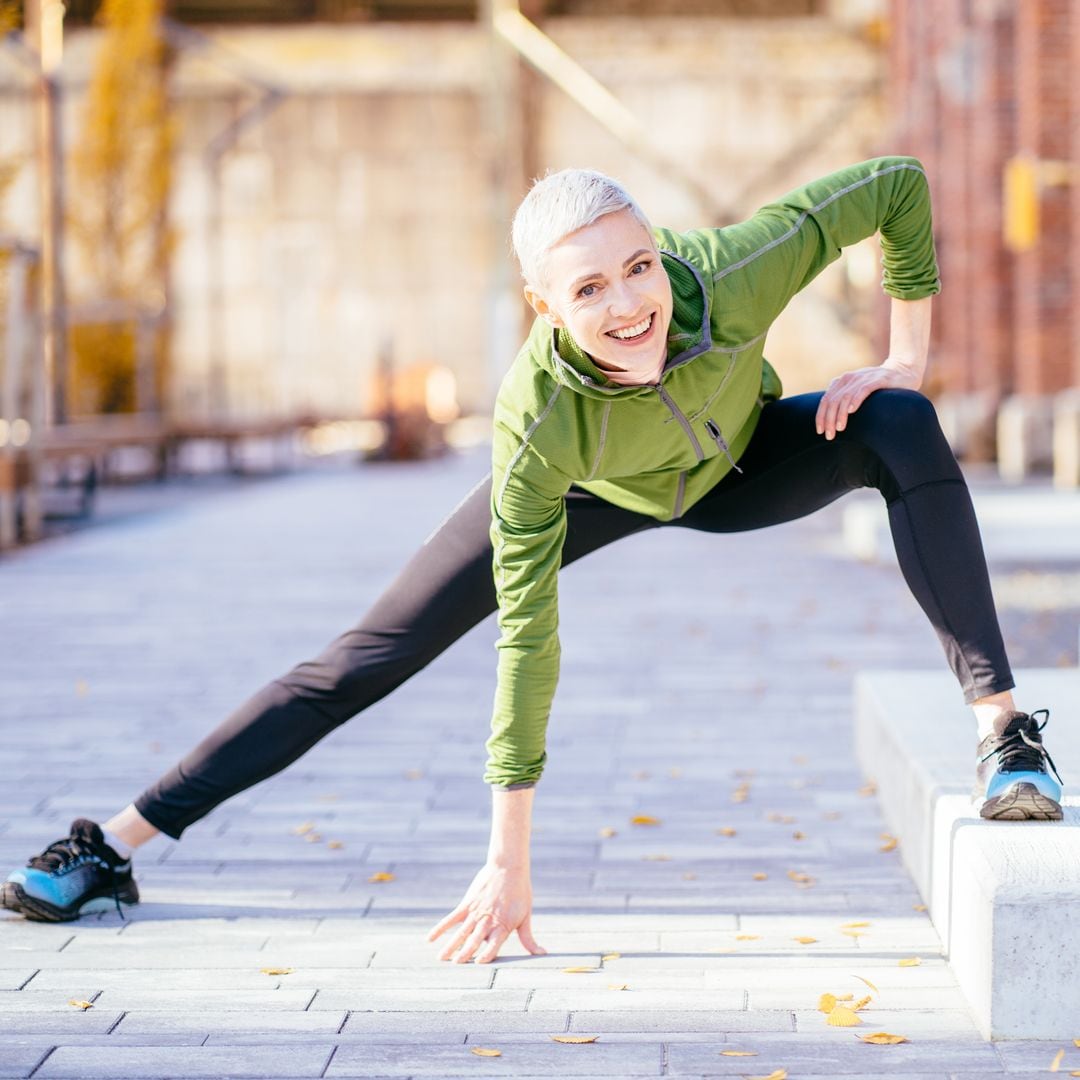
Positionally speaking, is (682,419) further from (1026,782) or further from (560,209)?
(1026,782)

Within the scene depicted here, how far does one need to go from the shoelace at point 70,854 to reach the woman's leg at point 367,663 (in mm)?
65

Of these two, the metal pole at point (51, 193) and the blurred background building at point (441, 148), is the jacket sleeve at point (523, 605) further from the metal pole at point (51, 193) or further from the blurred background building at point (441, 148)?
the blurred background building at point (441, 148)

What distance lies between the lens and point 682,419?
345 cm

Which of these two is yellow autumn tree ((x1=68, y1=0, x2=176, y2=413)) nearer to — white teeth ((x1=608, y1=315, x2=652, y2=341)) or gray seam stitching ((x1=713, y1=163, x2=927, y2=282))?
gray seam stitching ((x1=713, y1=163, x2=927, y2=282))

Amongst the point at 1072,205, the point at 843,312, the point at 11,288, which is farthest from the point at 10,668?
the point at 843,312

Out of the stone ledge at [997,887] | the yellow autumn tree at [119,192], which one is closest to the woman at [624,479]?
the stone ledge at [997,887]

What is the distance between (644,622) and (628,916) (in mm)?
5020

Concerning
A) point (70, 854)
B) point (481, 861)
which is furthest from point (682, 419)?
point (70, 854)

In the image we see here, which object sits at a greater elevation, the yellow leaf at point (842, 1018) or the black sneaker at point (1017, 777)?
the black sneaker at point (1017, 777)

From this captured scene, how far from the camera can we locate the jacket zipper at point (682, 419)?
337cm

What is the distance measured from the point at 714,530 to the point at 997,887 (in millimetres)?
1130

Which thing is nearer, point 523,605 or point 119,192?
point 523,605

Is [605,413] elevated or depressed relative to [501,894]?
elevated

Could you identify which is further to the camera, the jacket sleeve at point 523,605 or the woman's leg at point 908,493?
the woman's leg at point 908,493
